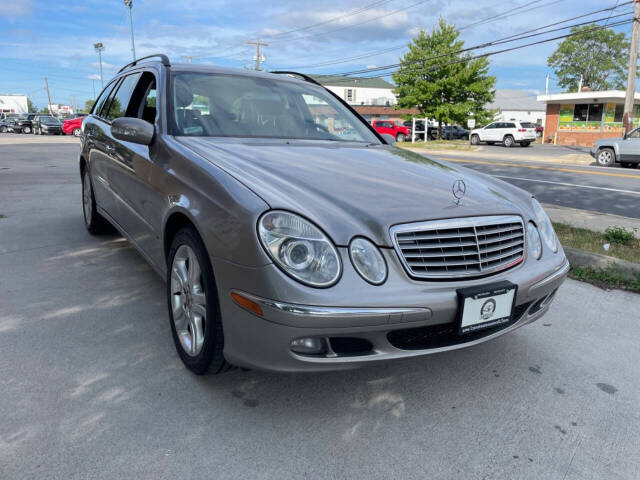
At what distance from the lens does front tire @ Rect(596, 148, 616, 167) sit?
1811 cm

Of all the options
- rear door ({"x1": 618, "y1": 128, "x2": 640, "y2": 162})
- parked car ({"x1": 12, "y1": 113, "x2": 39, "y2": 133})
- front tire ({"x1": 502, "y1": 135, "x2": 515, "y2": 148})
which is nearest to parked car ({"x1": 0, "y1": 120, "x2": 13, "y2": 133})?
parked car ({"x1": 12, "y1": 113, "x2": 39, "y2": 133})

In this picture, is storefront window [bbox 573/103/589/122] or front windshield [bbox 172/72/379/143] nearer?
front windshield [bbox 172/72/379/143]

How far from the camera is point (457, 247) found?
7.34 ft

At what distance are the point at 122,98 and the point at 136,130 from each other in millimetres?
1475

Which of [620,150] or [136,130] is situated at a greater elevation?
[136,130]

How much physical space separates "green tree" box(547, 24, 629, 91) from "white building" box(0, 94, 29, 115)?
320 ft

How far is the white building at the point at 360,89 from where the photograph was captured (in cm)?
6788

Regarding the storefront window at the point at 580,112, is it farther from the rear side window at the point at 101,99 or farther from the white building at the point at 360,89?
the rear side window at the point at 101,99

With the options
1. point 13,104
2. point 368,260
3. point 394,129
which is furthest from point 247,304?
point 13,104

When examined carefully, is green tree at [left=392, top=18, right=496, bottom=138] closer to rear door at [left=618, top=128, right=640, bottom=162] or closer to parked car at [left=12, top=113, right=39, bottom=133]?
rear door at [left=618, top=128, right=640, bottom=162]

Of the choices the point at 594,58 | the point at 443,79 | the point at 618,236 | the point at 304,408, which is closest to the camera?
the point at 304,408

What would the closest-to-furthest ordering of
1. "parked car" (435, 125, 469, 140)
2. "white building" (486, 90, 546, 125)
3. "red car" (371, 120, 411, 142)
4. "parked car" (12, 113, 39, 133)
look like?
"red car" (371, 120, 411, 142), "parked car" (12, 113, 39, 133), "parked car" (435, 125, 469, 140), "white building" (486, 90, 546, 125)

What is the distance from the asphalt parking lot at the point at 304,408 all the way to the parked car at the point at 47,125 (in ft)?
126

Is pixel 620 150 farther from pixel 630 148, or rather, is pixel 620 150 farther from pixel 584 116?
pixel 584 116
